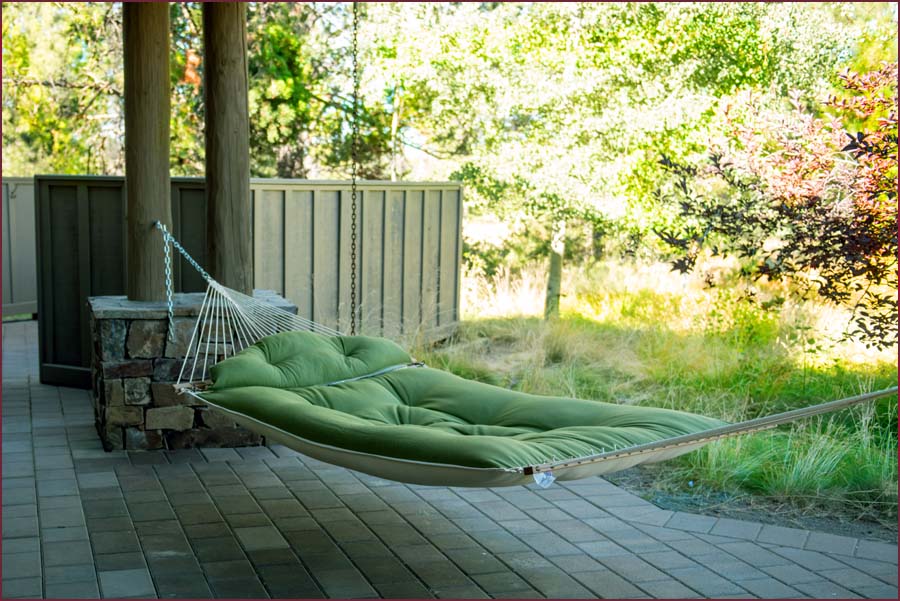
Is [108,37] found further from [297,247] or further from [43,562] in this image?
[43,562]

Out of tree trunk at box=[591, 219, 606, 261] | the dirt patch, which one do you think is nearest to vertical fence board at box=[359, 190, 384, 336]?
the dirt patch

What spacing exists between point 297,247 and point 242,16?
6.14 feet

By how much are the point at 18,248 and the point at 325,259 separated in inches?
130

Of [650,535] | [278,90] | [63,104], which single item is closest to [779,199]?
[650,535]

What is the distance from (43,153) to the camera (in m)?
13.6

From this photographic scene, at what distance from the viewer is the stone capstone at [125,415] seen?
4.29 meters

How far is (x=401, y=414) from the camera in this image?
338 centimetres

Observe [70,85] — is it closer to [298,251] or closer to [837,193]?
[298,251]

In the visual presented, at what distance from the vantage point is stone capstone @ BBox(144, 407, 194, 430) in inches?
171

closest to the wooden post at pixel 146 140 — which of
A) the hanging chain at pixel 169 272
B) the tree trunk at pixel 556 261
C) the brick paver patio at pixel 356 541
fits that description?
the hanging chain at pixel 169 272

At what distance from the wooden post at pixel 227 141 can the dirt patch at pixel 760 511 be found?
210cm

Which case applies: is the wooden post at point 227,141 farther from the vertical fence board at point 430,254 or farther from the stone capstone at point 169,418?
the vertical fence board at point 430,254

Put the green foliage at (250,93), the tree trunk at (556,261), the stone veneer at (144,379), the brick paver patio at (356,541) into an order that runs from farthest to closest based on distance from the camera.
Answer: the green foliage at (250,93)
the tree trunk at (556,261)
the stone veneer at (144,379)
the brick paver patio at (356,541)

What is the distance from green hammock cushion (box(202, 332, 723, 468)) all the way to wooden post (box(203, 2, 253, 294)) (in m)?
0.92
